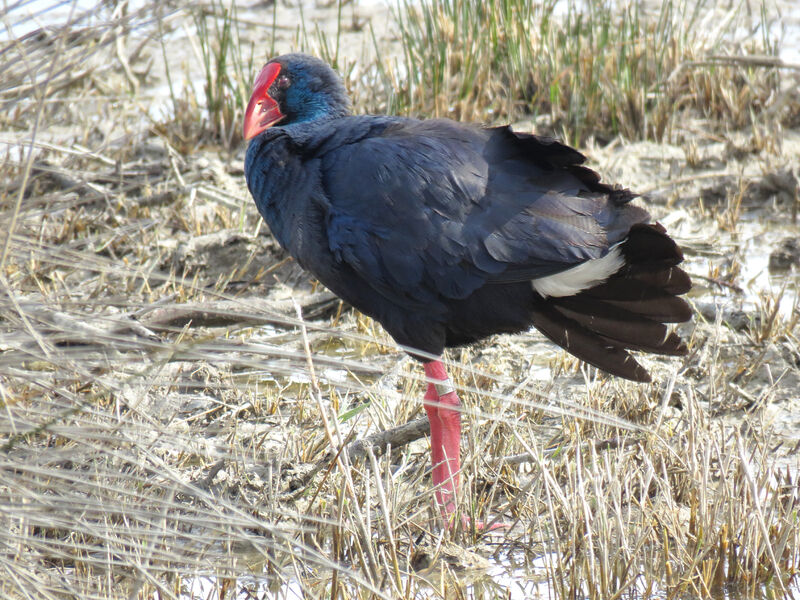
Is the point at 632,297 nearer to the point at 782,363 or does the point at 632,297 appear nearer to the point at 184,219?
the point at 782,363

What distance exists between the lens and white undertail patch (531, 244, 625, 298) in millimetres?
3111

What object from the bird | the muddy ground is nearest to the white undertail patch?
the bird

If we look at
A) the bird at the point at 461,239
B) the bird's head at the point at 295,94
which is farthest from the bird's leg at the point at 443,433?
the bird's head at the point at 295,94

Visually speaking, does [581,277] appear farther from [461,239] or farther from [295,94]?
[295,94]

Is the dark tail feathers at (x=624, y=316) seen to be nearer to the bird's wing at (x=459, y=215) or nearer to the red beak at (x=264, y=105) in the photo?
the bird's wing at (x=459, y=215)

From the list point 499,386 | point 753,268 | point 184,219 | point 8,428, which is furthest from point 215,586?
point 753,268

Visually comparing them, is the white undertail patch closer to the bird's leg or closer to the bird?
the bird

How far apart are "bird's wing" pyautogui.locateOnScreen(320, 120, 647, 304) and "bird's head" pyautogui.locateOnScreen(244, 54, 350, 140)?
0.50 metres

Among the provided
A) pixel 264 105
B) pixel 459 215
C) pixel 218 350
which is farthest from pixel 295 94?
pixel 218 350

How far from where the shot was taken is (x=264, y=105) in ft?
11.6

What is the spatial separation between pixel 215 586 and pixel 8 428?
2.38ft

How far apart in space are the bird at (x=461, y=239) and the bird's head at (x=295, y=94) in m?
0.22

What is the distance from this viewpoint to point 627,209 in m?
3.07

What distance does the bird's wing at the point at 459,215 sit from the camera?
2982 millimetres
